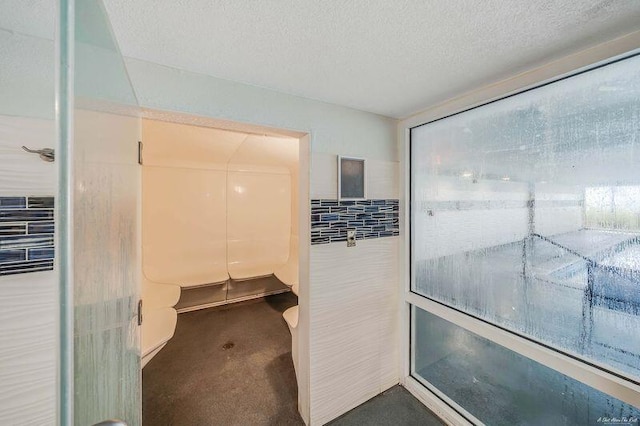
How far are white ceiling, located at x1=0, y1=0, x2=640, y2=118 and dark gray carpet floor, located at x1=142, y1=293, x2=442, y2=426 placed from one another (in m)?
2.16

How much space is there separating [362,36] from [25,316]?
1637 millimetres

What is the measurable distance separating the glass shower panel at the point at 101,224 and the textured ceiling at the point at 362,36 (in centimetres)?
28

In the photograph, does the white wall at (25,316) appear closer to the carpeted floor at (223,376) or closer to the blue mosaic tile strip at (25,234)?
the blue mosaic tile strip at (25,234)

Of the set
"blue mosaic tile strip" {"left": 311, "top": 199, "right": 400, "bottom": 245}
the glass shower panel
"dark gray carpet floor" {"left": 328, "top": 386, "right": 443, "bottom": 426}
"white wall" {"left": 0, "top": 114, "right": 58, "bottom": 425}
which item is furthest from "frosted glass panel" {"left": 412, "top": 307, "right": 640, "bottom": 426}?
"white wall" {"left": 0, "top": 114, "right": 58, "bottom": 425}

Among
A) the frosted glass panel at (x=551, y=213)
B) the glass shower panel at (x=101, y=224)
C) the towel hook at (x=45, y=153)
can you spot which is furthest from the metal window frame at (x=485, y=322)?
the towel hook at (x=45, y=153)

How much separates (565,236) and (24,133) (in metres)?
2.30

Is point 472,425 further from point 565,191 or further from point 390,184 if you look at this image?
point 390,184

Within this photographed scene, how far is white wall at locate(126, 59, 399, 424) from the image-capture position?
46.3 inches

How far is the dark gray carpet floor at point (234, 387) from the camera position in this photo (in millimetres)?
1543

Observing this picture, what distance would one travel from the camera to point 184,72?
112cm

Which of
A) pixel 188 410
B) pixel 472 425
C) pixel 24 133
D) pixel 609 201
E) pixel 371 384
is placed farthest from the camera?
pixel 371 384

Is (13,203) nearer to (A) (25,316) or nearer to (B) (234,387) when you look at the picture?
(A) (25,316)

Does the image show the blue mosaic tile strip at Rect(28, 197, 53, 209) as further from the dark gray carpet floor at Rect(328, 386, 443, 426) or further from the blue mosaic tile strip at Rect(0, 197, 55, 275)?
the dark gray carpet floor at Rect(328, 386, 443, 426)

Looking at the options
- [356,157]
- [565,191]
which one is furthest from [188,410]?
[565,191]
